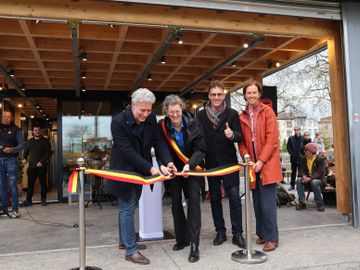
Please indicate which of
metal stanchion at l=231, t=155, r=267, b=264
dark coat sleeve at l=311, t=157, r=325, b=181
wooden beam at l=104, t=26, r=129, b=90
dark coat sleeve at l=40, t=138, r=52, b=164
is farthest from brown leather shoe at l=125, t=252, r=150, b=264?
dark coat sleeve at l=40, t=138, r=52, b=164

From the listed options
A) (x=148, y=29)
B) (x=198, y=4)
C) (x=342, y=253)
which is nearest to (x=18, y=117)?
(x=148, y=29)

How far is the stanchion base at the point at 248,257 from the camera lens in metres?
3.84

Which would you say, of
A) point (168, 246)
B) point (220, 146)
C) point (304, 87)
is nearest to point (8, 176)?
point (168, 246)

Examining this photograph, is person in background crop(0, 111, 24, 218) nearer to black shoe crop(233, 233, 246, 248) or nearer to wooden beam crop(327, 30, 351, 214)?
black shoe crop(233, 233, 246, 248)

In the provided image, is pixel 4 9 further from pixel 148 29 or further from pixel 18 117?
pixel 18 117

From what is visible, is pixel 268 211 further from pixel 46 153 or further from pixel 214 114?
pixel 46 153

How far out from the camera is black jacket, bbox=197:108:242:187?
4.34 meters

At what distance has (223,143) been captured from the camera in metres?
4.37

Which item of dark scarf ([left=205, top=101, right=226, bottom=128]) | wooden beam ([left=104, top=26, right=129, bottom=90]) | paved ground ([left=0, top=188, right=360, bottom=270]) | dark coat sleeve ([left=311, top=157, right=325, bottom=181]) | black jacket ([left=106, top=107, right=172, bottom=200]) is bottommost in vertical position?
paved ground ([left=0, top=188, right=360, bottom=270])

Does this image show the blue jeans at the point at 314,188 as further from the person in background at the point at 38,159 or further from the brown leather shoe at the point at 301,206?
the person in background at the point at 38,159

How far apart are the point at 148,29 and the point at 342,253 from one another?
13.5ft

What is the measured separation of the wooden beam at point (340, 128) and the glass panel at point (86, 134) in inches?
206

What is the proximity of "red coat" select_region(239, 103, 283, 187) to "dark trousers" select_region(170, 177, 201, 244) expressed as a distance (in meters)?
0.80

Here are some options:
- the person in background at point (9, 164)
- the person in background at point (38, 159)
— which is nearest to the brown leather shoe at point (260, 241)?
the person in background at point (9, 164)
